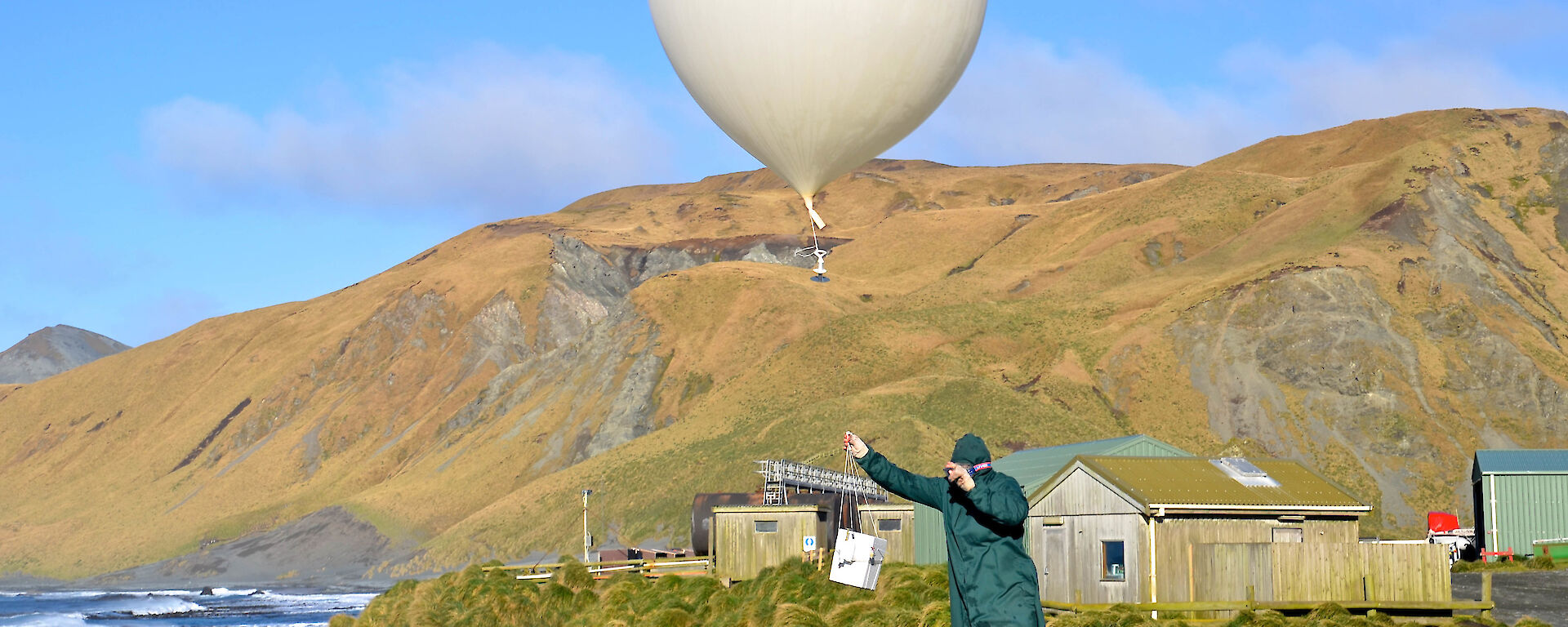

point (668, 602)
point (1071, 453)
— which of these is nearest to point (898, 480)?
point (668, 602)

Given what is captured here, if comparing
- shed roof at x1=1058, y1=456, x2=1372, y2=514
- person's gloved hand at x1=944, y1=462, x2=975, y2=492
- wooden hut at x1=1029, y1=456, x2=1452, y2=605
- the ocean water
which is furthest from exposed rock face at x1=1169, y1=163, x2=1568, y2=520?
person's gloved hand at x1=944, y1=462, x2=975, y2=492

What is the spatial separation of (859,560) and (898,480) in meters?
1.80

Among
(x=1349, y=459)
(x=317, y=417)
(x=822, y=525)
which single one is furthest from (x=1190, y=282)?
(x=317, y=417)

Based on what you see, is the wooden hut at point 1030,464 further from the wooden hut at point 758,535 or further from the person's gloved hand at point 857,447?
the person's gloved hand at point 857,447

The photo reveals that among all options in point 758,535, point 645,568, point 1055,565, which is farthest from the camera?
point 645,568

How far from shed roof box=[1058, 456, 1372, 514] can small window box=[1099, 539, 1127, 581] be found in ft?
3.62

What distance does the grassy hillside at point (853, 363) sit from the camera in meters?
79.2

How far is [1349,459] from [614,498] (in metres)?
42.4

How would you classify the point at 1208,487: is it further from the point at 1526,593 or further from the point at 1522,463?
the point at 1522,463

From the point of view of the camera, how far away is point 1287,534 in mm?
28047

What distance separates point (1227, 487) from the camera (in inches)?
1110

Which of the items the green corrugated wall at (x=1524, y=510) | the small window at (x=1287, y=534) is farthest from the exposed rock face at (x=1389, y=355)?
the small window at (x=1287, y=534)

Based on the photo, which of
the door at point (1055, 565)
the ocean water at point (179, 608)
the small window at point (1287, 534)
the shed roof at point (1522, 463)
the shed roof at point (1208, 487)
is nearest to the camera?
the shed roof at point (1208, 487)

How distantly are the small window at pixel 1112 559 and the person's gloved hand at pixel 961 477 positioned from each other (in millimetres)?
21615
